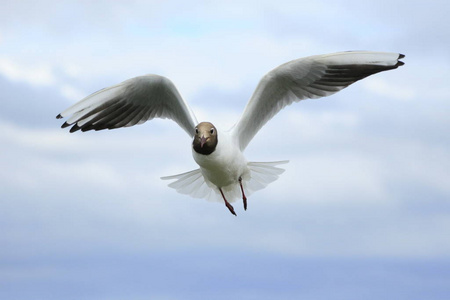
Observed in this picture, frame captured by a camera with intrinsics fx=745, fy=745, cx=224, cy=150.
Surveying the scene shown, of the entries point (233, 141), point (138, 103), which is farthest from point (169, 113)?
point (233, 141)

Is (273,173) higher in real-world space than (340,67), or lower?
lower

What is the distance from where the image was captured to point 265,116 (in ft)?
29.4

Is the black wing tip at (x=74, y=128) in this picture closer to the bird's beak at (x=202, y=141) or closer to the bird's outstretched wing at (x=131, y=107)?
the bird's outstretched wing at (x=131, y=107)

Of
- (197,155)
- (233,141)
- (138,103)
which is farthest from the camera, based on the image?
(138,103)

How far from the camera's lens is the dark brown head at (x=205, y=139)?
7.82 meters

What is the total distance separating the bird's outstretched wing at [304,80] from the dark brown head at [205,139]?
736 millimetres

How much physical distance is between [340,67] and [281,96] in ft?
2.57

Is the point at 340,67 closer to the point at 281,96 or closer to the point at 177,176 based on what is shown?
the point at 281,96

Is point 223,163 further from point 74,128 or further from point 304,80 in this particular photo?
point 74,128

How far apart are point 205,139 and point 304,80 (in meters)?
1.58

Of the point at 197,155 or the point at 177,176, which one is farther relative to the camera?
the point at 177,176

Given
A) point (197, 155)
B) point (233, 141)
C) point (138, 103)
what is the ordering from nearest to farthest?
point (197, 155), point (233, 141), point (138, 103)

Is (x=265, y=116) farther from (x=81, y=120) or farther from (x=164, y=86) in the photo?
(x=81, y=120)

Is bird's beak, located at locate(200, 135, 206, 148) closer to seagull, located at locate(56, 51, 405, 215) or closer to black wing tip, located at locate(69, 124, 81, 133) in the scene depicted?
seagull, located at locate(56, 51, 405, 215)
